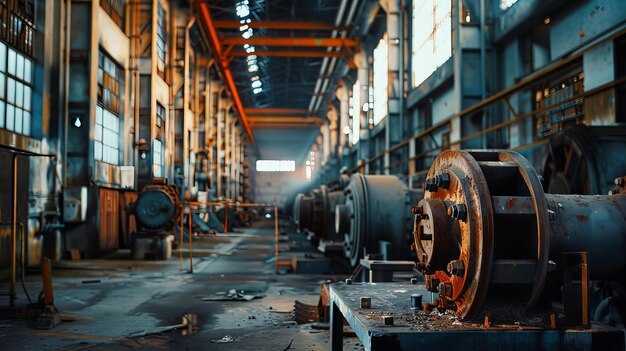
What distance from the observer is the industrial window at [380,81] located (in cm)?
2203

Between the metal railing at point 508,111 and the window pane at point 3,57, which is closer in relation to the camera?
the metal railing at point 508,111

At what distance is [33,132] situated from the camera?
11.6 meters

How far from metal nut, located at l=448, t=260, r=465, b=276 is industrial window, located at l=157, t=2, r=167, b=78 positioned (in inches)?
737

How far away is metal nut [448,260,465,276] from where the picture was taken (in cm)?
249

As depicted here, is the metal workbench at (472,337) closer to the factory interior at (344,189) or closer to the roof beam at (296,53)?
the factory interior at (344,189)

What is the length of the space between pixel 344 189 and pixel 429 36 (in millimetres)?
8148

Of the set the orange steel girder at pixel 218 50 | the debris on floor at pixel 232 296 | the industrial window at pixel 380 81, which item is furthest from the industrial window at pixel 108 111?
the industrial window at pixel 380 81

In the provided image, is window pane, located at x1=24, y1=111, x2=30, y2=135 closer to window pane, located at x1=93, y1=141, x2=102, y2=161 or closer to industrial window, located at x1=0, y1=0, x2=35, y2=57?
industrial window, located at x1=0, y1=0, x2=35, y2=57

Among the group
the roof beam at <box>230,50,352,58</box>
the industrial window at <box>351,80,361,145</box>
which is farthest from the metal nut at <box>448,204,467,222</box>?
the industrial window at <box>351,80,361,145</box>

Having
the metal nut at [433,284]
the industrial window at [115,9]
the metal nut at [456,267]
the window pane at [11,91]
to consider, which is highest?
the industrial window at [115,9]

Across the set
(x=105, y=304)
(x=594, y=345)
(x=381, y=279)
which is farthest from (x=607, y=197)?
(x=105, y=304)

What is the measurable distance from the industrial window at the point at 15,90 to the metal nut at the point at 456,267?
10.0m

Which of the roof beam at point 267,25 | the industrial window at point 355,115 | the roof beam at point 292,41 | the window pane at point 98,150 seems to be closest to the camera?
the window pane at point 98,150

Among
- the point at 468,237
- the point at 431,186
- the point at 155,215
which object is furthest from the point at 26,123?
the point at 468,237
